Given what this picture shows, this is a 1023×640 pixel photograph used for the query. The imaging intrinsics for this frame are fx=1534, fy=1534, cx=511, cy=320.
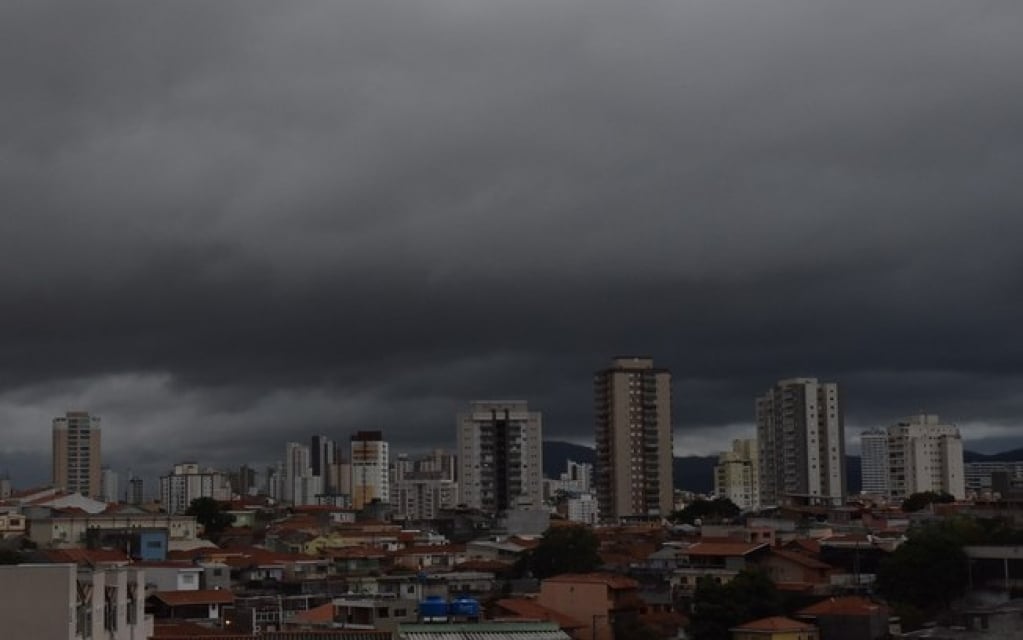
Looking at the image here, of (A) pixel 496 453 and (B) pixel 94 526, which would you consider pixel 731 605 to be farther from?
(A) pixel 496 453

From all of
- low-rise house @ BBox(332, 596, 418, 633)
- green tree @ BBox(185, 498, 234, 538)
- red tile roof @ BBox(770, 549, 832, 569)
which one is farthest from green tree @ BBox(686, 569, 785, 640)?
green tree @ BBox(185, 498, 234, 538)

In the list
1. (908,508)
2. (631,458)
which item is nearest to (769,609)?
(908,508)

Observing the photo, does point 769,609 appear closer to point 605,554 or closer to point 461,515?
point 605,554

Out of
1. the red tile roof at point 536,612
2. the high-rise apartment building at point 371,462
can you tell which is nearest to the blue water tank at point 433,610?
the red tile roof at point 536,612

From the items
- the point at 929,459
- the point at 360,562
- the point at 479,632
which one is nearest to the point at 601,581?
the point at 479,632

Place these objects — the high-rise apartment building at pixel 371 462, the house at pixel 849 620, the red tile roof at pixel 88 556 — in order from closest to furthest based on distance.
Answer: the house at pixel 849 620, the red tile roof at pixel 88 556, the high-rise apartment building at pixel 371 462

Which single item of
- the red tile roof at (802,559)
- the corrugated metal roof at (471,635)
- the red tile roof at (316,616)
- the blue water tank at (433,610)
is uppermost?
the red tile roof at (802,559)

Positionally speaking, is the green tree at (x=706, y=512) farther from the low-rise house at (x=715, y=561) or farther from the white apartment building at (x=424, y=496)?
the white apartment building at (x=424, y=496)
